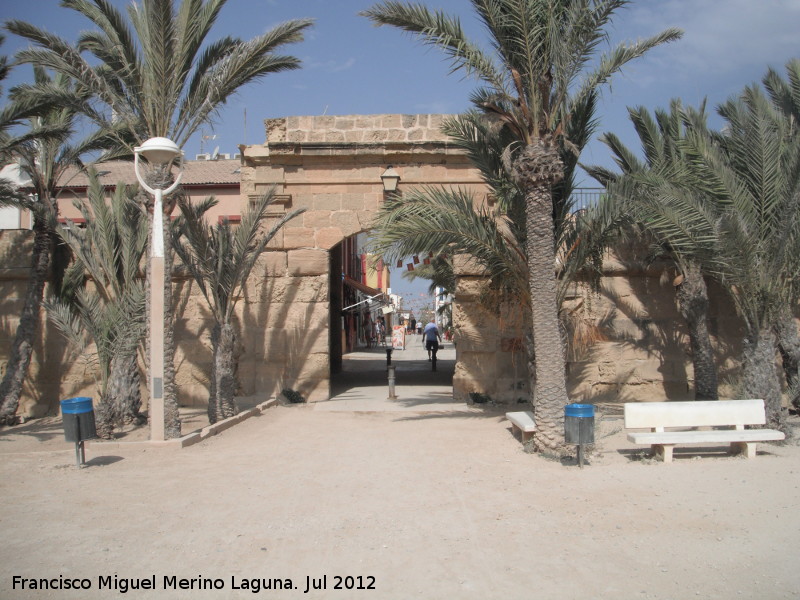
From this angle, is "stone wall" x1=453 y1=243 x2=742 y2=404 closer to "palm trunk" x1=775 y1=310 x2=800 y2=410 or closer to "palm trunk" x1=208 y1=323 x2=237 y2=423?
"palm trunk" x1=775 y1=310 x2=800 y2=410

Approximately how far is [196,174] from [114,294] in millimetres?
16167

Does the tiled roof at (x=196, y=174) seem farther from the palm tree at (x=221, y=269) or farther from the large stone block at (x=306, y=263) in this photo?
the palm tree at (x=221, y=269)

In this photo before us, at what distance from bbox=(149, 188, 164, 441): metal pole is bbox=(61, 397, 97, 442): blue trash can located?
93 cm

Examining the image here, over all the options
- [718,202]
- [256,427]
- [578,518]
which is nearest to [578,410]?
[578,518]

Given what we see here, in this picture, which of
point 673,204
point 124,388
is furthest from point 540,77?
point 124,388

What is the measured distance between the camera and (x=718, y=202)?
29.1 ft

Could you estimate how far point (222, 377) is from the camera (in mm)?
10141

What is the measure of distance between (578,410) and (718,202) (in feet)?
13.1

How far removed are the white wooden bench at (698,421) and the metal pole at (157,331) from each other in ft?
18.3

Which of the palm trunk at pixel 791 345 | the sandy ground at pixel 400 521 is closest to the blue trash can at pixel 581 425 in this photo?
the sandy ground at pixel 400 521

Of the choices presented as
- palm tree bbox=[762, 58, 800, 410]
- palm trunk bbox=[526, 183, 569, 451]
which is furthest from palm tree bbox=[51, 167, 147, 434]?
palm tree bbox=[762, 58, 800, 410]

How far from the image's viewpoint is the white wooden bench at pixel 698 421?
733 centimetres

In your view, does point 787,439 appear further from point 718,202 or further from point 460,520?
point 460,520

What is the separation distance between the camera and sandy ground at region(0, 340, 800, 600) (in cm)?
414
